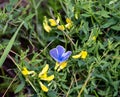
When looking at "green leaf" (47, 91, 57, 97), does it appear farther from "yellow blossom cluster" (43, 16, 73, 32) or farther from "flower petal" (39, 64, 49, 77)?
"yellow blossom cluster" (43, 16, 73, 32)

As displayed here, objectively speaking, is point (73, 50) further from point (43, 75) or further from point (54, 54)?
point (43, 75)

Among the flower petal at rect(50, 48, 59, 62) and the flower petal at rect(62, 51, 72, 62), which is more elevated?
the flower petal at rect(50, 48, 59, 62)

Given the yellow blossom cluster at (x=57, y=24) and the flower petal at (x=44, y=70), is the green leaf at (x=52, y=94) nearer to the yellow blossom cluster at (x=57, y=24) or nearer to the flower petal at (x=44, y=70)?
the flower petal at (x=44, y=70)

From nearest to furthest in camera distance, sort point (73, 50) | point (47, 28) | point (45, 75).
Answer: point (45, 75) → point (73, 50) → point (47, 28)

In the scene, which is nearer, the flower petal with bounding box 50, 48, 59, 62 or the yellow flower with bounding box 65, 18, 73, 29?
the flower petal with bounding box 50, 48, 59, 62

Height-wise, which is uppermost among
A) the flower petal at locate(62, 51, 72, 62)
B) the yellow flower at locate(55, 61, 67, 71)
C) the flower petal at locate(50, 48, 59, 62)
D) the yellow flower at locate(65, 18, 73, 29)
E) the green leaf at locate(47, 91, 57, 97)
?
the yellow flower at locate(65, 18, 73, 29)

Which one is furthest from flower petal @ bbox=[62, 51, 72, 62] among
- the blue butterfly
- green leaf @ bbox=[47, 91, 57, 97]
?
green leaf @ bbox=[47, 91, 57, 97]

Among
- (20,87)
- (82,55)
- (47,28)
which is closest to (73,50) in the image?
(82,55)

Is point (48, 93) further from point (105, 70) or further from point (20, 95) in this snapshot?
point (105, 70)
